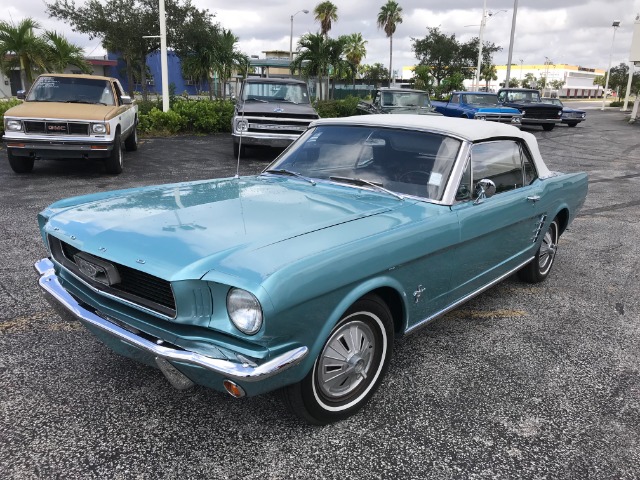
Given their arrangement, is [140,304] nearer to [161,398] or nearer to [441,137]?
[161,398]

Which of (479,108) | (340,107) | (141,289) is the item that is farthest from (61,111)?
(479,108)

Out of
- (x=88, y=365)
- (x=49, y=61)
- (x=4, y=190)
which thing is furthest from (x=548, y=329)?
(x=49, y=61)

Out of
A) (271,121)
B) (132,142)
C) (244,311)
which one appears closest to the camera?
(244,311)

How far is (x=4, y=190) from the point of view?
844cm

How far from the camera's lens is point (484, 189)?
349 centimetres

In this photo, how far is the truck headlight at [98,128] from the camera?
29.7ft

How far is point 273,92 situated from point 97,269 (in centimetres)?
1099

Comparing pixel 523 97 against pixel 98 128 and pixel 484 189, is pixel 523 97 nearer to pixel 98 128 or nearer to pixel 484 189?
pixel 98 128

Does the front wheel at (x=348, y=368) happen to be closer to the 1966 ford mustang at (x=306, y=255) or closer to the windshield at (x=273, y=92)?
the 1966 ford mustang at (x=306, y=255)

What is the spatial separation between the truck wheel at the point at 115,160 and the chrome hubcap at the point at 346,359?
314 inches

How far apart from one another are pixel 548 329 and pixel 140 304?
10.1ft

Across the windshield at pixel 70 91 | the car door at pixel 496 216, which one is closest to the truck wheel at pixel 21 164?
the windshield at pixel 70 91

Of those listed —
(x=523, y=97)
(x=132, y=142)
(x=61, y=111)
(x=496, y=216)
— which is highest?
(x=523, y=97)

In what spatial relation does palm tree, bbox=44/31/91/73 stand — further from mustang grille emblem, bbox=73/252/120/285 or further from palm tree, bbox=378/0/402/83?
palm tree, bbox=378/0/402/83
